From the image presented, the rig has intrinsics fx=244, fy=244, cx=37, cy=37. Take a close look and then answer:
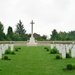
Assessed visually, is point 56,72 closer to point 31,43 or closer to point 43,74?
point 43,74

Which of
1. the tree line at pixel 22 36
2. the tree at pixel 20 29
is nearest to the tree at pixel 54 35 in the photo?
the tree line at pixel 22 36

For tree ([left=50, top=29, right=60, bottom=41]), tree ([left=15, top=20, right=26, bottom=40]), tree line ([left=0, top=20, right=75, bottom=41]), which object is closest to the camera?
tree line ([left=0, top=20, right=75, bottom=41])

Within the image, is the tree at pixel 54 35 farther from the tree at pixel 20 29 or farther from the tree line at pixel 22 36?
the tree at pixel 20 29

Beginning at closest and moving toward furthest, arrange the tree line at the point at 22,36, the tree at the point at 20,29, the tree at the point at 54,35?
the tree line at the point at 22,36
the tree at the point at 54,35
the tree at the point at 20,29

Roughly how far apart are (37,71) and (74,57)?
17.0ft

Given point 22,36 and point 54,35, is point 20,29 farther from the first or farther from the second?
point 54,35

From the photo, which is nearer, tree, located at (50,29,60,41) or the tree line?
the tree line

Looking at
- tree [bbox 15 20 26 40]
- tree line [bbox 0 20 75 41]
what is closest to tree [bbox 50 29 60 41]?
tree line [bbox 0 20 75 41]

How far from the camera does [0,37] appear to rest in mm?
44594

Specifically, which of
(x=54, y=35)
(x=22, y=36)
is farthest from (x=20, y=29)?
(x=54, y=35)

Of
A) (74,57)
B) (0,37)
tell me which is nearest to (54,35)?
(0,37)

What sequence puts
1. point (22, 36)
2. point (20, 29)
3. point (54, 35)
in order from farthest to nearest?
point (20, 29) → point (22, 36) → point (54, 35)

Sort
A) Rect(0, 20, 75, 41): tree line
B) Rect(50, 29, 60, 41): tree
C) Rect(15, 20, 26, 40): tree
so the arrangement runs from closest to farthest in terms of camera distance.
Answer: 1. Rect(0, 20, 75, 41): tree line
2. Rect(50, 29, 60, 41): tree
3. Rect(15, 20, 26, 40): tree

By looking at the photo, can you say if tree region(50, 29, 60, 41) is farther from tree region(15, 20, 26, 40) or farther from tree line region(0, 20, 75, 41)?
tree region(15, 20, 26, 40)
